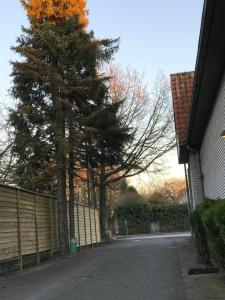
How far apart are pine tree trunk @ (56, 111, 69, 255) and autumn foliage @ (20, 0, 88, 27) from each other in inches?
204

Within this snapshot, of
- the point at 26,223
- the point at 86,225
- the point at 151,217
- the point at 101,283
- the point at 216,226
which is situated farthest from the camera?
the point at 151,217

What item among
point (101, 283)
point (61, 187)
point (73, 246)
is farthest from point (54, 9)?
point (101, 283)

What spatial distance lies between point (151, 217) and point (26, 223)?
40.5 metres

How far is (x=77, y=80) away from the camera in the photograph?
2317 cm

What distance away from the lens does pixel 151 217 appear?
5669cm

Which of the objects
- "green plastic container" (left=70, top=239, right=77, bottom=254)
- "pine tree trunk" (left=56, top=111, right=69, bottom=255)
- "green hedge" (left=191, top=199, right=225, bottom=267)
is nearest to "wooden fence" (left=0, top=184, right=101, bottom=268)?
"pine tree trunk" (left=56, top=111, right=69, bottom=255)

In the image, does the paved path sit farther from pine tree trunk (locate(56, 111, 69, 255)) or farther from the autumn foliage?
the autumn foliage

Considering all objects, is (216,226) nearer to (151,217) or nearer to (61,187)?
(61,187)

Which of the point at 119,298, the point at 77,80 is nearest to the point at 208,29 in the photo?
the point at 119,298

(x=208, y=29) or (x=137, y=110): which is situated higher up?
(x=137, y=110)

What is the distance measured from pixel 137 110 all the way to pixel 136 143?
2.59 metres

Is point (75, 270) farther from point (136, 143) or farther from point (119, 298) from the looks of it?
point (136, 143)

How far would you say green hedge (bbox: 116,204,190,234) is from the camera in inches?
2223

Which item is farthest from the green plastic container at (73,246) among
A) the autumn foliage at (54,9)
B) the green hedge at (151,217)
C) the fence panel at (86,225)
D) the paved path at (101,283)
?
the green hedge at (151,217)
